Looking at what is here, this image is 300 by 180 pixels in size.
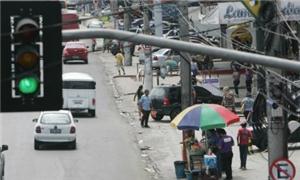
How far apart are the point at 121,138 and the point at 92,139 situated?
3.92 ft

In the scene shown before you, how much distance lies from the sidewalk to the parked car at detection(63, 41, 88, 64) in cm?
1124

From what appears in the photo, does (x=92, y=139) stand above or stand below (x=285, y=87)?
below

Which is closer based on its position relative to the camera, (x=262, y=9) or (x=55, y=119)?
(x=262, y=9)

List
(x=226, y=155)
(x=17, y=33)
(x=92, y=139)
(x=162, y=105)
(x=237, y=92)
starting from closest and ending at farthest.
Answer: (x=17, y=33)
(x=226, y=155)
(x=92, y=139)
(x=162, y=105)
(x=237, y=92)

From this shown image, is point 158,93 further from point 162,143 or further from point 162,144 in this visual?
point 162,144

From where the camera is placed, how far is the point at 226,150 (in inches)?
1019

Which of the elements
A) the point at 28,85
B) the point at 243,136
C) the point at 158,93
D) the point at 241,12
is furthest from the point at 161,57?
the point at 28,85

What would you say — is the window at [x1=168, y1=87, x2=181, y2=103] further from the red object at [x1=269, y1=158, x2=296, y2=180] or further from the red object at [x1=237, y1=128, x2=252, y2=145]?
the red object at [x1=269, y1=158, x2=296, y2=180]

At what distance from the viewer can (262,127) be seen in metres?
21.7

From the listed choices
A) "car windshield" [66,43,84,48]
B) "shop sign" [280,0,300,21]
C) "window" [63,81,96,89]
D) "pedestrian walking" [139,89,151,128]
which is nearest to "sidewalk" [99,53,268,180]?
"pedestrian walking" [139,89,151,128]

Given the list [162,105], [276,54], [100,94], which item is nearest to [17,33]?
[276,54]

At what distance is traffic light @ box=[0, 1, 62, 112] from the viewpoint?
1073 cm

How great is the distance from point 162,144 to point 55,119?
14.1 ft

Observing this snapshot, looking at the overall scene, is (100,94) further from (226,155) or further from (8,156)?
(226,155)
